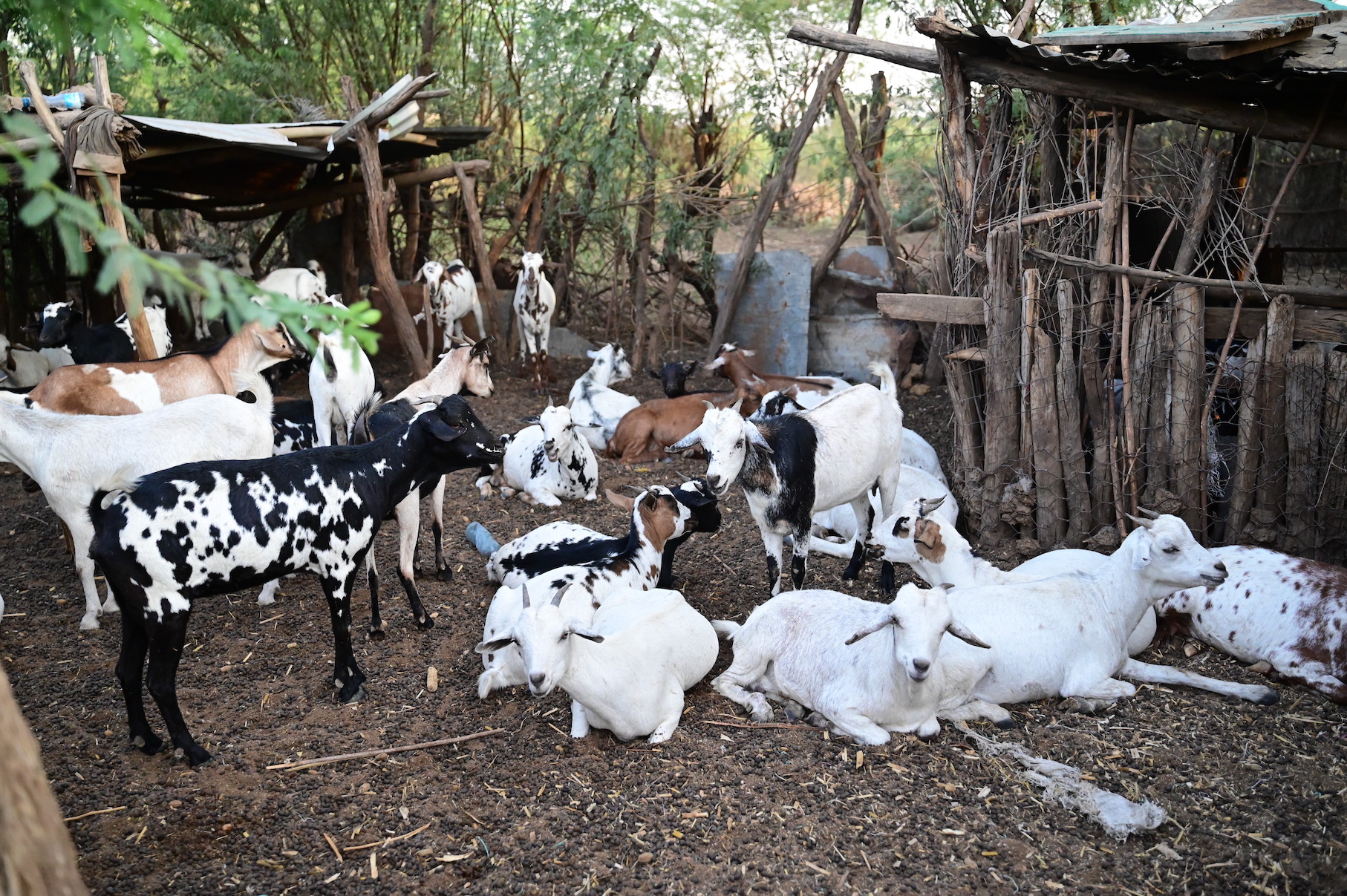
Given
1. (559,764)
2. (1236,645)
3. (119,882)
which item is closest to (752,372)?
(1236,645)

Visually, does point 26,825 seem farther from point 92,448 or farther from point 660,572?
point 660,572

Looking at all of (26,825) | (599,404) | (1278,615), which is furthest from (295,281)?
(1278,615)

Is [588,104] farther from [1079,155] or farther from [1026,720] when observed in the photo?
[1026,720]

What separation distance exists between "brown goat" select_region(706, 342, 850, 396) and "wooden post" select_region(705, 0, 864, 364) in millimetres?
953

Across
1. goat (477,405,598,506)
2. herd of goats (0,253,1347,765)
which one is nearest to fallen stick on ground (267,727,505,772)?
herd of goats (0,253,1347,765)

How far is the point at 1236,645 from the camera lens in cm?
517

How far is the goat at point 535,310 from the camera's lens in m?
12.2

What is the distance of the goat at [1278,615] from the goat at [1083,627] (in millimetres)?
263

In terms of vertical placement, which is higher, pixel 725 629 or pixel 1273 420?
pixel 1273 420

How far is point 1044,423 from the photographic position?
636cm

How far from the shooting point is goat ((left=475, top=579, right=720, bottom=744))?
416cm

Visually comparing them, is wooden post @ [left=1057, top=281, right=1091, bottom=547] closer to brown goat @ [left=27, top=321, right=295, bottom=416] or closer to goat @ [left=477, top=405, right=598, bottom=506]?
goat @ [left=477, top=405, right=598, bottom=506]

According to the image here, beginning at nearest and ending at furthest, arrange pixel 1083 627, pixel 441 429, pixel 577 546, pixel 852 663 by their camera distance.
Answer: pixel 852 663 < pixel 1083 627 < pixel 441 429 < pixel 577 546

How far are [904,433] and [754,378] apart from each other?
270 cm
